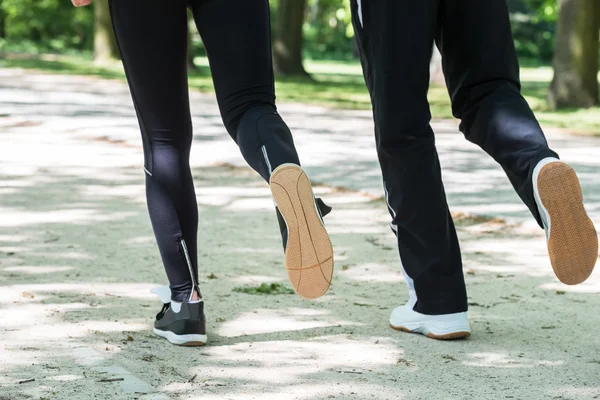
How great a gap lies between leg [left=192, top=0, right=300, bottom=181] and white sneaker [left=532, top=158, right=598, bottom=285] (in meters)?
0.79

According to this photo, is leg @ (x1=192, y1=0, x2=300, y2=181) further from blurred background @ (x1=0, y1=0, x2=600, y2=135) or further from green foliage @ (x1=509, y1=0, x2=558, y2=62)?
green foliage @ (x1=509, y1=0, x2=558, y2=62)

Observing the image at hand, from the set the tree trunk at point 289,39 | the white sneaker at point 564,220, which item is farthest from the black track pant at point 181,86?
Answer: the tree trunk at point 289,39

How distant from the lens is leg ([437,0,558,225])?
10.4 feet

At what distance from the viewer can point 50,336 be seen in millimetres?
3539

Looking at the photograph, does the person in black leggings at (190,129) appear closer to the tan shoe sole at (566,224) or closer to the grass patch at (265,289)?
the tan shoe sole at (566,224)

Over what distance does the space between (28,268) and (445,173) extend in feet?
15.1

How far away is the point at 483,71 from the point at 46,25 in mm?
46149

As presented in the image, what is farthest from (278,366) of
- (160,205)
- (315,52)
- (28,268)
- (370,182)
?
(315,52)

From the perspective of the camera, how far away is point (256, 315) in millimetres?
3969

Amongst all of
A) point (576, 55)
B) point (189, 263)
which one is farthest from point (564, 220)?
point (576, 55)

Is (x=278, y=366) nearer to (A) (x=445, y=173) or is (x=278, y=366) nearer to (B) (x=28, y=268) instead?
(B) (x=28, y=268)

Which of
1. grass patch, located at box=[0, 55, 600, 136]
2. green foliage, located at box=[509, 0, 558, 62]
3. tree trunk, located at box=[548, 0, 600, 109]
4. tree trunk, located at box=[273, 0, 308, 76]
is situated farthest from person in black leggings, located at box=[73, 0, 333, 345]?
green foliage, located at box=[509, 0, 558, 62]

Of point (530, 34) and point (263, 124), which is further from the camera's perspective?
point (530, 34)

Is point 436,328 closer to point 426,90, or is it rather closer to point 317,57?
point 426,90
